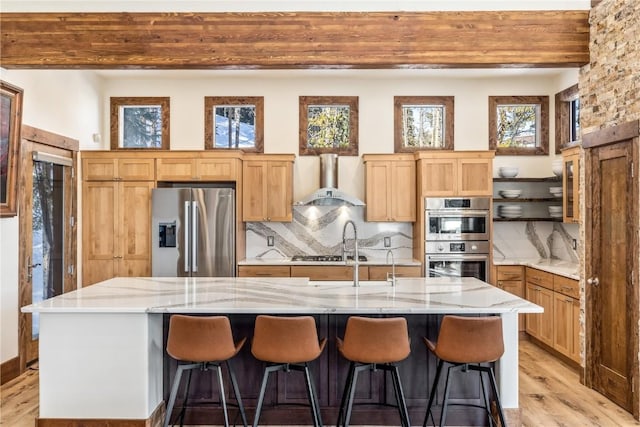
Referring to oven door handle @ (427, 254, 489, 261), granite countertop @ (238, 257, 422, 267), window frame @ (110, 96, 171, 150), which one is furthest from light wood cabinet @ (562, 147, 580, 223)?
window frame @ (110, 96, 171, 150)

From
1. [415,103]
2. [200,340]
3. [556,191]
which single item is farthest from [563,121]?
[200,340]

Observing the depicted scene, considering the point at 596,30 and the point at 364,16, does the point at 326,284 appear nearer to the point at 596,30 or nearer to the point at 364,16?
the point at 364,16

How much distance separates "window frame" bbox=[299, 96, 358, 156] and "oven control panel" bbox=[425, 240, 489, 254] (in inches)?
64.2

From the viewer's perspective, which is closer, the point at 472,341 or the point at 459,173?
the point at 472,341

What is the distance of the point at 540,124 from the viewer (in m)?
6.04

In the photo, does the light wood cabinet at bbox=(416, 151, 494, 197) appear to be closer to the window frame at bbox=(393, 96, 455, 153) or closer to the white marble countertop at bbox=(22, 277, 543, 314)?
the window frame at bbox=(393, 96, 455, 153)

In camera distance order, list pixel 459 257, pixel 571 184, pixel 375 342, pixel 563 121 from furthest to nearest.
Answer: pixel 563 121 < pixel 459 257 < pixel 571 184 < pixel 375 342

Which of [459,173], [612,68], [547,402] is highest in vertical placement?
[612,68]

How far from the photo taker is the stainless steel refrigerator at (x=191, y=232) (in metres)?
5.29

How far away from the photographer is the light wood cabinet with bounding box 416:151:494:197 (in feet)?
17.9

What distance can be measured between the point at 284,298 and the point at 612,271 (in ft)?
9.01

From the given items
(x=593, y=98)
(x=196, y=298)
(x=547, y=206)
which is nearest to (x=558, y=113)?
(x=547, y=206)

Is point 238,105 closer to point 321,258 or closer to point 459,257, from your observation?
point 321,258

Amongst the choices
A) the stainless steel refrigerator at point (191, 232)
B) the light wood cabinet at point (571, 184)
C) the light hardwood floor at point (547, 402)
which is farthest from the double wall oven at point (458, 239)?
the stainless steel refrigerator at point (191, 232)
